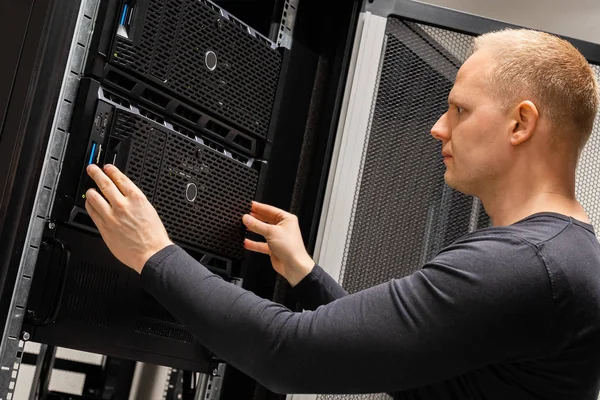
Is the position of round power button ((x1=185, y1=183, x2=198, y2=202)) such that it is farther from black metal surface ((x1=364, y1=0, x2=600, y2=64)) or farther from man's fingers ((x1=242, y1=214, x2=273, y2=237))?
black metal surface ((x1=364, y1=0, x2=600, y2=64))

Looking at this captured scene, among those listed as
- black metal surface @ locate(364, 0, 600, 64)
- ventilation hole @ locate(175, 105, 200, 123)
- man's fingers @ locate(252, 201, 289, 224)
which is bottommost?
man's fingers @ locate(252, 201, 289, 224)

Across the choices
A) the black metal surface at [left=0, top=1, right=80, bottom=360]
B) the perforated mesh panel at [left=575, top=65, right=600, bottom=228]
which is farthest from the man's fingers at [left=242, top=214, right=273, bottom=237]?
the perforated mesh panel at [left=575, top=65, right=600, bottom=228]

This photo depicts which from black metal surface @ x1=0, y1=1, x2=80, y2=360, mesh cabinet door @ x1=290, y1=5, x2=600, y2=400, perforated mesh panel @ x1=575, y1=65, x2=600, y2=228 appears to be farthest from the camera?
perforated mesh panel @ x1=575, y1=65, x2=600, y2=228

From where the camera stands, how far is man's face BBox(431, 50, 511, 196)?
4.47ft

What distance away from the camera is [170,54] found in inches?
Answer: 58.8

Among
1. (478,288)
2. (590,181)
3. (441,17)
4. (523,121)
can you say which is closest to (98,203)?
(478,288)

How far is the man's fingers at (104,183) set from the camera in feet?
4.31

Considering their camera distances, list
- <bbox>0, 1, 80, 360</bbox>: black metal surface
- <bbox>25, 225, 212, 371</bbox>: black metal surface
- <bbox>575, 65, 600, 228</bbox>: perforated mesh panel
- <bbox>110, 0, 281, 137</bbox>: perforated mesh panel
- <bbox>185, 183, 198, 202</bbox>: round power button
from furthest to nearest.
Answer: <bbox>575, 65, 600, 228</bbox>: perforated mesh panel < <bbox>185, 183, 198, 202</bbox>: round power button < <bbox>110, 0, 281, 137</bbox>: perforated mesh panel < <bbox>25, 225, 212, 371</bbox>: black metal surface < <bbox>0, 1, 80, 360</bbox>: black metal surface

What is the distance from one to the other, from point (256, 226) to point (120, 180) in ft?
1.45

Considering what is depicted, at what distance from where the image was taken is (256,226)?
1.71m

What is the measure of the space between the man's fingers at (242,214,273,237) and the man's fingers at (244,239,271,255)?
0.03m

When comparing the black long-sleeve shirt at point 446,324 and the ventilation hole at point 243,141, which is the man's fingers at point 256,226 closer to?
the ventilation hole at point 243,141

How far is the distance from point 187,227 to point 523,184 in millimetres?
677

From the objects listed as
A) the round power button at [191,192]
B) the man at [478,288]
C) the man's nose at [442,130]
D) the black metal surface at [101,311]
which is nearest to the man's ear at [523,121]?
the man at [478,288]
